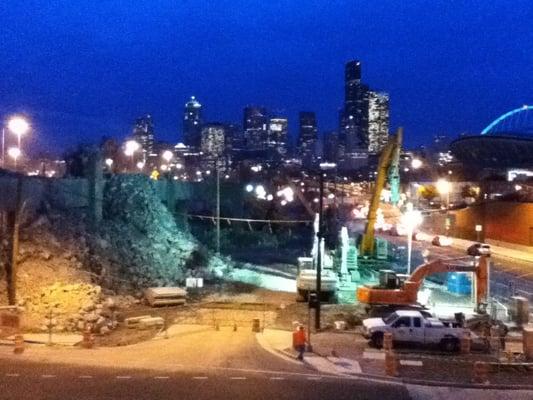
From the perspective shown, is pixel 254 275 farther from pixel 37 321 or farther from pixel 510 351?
pixel 510 351

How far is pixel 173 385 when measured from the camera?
21000 millimetres

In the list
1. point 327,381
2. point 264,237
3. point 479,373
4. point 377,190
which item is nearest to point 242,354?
point 327,381

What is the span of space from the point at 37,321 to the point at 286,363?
40.0ft

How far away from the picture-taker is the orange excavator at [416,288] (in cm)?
3372

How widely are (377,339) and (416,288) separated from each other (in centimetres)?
663

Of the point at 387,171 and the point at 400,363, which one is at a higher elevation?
the point at 387,171

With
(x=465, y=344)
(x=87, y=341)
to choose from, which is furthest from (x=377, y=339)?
(x=87, y=341)

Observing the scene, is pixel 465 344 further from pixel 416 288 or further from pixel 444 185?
pixel 444 185

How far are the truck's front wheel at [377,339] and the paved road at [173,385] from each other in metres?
5.69

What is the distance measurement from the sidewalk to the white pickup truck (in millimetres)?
427

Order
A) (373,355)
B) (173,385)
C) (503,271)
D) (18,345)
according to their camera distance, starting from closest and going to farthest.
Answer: (173,385), (18,345), (373,355), (503,271)

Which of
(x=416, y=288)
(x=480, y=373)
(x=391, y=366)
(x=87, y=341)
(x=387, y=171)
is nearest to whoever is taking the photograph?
(x=480, y=373)

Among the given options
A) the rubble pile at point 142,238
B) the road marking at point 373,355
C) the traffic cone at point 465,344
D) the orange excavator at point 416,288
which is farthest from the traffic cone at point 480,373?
the rubble pile at point 142,238

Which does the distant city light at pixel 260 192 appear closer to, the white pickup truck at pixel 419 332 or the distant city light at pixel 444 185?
the distant city light at pixel 444 185
